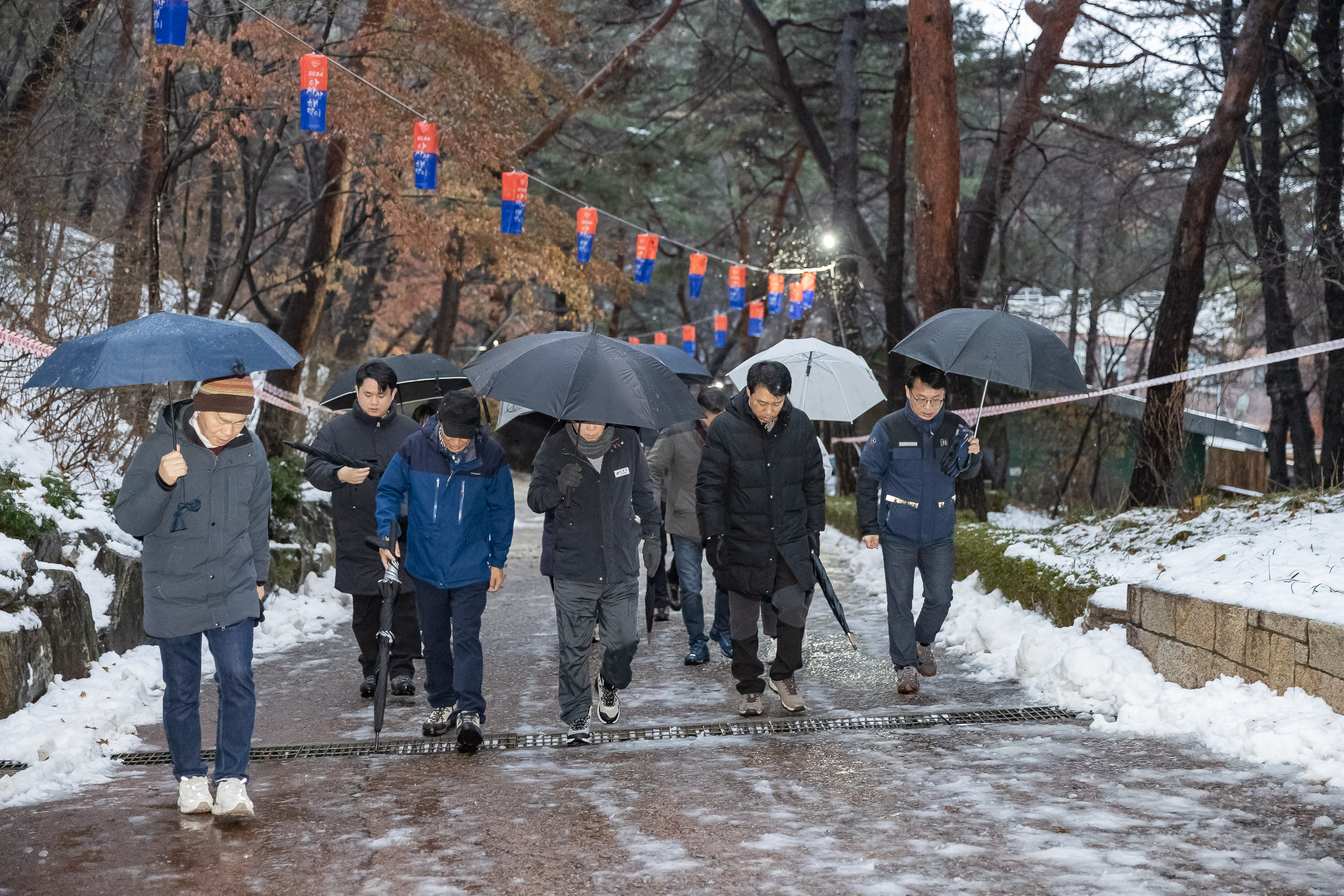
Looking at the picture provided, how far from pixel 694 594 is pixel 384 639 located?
9.43ft

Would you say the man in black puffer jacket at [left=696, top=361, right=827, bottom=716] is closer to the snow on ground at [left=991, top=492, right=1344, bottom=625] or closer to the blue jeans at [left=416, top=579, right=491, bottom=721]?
the blue jeans at [left=416, top=579, right=491, bottom=721]

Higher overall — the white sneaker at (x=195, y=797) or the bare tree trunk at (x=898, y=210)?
the bare tree trunk at (x=898, y=210)

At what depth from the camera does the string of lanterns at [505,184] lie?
9414 millimetres

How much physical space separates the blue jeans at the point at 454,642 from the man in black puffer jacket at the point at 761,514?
1299mm

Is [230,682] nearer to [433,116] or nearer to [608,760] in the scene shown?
[608,760]

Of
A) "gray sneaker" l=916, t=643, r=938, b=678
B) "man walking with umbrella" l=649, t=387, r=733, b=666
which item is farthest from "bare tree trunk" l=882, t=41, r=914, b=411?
"gray sneaker" l=916, t=643, r=938, b=678

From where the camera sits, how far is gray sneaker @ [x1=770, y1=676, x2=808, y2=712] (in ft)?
21.4

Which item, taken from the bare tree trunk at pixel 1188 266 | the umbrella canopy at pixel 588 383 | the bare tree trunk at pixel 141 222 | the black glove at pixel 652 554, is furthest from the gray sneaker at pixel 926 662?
the bare tree trunk at pixel 141 222

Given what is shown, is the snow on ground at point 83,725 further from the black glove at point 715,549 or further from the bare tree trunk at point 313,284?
the bare tree trunk at point 313,284

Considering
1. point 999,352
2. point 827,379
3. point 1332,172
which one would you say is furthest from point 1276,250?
point 999,352

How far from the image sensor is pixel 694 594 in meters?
8.30

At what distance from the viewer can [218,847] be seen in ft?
14.3

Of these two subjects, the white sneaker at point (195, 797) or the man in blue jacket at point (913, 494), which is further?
the man in blue jacket at point (913, 494)

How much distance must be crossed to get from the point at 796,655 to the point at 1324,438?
1171 cm
